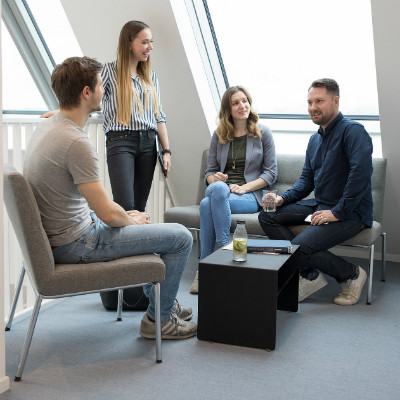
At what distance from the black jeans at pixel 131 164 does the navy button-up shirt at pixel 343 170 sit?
102 centimetres

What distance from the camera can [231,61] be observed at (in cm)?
483

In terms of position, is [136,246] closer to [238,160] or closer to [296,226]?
[296,226]

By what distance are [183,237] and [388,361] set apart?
107 centimetres

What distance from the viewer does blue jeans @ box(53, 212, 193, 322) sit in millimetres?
2693

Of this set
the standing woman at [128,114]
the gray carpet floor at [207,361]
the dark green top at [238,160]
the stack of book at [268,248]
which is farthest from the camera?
the dark green top at [238,160]

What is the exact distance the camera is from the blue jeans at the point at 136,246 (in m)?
2.69

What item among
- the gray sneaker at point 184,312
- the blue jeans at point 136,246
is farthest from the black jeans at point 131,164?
the blue jeans at point 136,246

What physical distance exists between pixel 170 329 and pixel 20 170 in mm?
1227

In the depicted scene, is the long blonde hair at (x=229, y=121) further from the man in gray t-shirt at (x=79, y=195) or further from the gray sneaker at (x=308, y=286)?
the man in gray t-shirt at (x=79, y=195)

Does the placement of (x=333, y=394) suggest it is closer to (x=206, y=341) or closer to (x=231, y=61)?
(x=206, y=341)

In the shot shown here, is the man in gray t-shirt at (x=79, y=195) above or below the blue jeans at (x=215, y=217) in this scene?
above

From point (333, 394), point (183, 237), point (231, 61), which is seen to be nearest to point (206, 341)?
point (183, 237)

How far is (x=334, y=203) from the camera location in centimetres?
383

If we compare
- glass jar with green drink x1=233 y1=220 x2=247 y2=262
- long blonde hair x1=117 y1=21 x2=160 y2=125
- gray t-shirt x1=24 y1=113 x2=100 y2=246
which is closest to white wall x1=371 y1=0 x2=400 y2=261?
long blonde hair x1=117 y1=21 x2=160 y2=125
